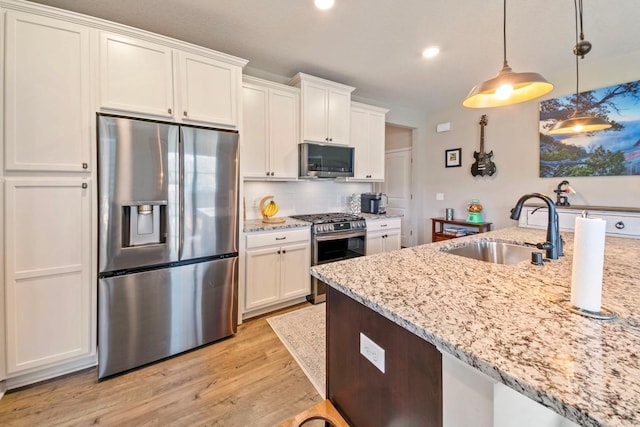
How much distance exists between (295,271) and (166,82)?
2019 mm

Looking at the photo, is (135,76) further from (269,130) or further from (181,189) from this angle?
(269,130)

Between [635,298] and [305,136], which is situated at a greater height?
[305,136]

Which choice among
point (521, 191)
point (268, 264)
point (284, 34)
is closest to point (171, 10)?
point (284, 34)

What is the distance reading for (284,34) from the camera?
7.80ft

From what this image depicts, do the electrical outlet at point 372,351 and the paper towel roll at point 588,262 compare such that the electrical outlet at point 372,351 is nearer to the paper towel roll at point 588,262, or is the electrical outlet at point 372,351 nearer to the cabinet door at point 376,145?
the paper towel roll at point 588,262

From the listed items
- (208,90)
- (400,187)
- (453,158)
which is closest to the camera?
(208,90)

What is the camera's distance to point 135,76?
1.96 metres

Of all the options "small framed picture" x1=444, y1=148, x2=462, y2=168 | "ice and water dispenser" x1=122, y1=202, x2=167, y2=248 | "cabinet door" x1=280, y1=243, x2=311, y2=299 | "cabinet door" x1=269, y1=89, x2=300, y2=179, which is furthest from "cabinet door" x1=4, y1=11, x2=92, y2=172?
"small framed picture" x1=444, y1=148, x2=462, y2=168

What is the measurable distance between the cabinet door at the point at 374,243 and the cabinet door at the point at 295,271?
2.81ft

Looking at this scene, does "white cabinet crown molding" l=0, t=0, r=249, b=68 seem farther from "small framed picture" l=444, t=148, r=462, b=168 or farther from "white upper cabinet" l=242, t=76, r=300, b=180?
"small framed picture" l=444, t=148, r=462, b=168

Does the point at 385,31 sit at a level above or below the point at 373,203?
above

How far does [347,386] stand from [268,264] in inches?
69.0

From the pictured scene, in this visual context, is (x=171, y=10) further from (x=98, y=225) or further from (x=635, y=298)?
(x=635, y=298)

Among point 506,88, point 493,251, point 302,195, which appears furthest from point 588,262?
point 302,195
